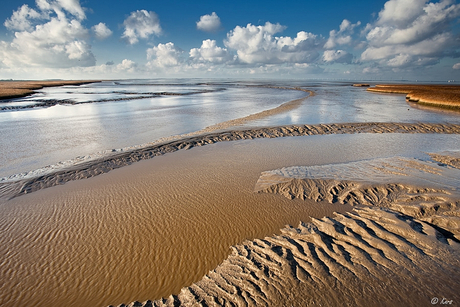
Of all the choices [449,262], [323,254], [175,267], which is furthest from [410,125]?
[175,267]

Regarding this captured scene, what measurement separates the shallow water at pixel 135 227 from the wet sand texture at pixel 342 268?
52 centimetres

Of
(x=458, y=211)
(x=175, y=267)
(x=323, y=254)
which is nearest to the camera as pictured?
(x=323, y=254)

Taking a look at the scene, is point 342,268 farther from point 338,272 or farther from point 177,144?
point 177,144

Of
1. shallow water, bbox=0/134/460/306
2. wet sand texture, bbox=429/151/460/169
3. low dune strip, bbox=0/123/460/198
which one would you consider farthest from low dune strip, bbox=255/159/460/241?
low dune strip, bbox=0/123/460/198

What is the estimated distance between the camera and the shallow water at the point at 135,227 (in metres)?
4.11

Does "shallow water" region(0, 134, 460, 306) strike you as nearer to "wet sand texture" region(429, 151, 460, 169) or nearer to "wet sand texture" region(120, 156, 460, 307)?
"wet sand texture" region(120, 156, 460, 307)

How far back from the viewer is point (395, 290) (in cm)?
348

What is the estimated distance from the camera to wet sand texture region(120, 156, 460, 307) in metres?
3.43

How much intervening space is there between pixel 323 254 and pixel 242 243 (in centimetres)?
166

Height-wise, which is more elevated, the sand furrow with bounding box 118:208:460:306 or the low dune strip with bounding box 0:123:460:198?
the sand furrow with bounding box 118:208:460:306

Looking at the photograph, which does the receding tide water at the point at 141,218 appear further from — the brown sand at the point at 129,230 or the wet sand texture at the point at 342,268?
the wet sand texture at the point at 342,268

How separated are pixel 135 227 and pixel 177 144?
6.83 m

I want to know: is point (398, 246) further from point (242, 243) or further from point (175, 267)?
point (175, 267)

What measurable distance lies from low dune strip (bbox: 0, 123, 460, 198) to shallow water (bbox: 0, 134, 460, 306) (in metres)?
0.62
